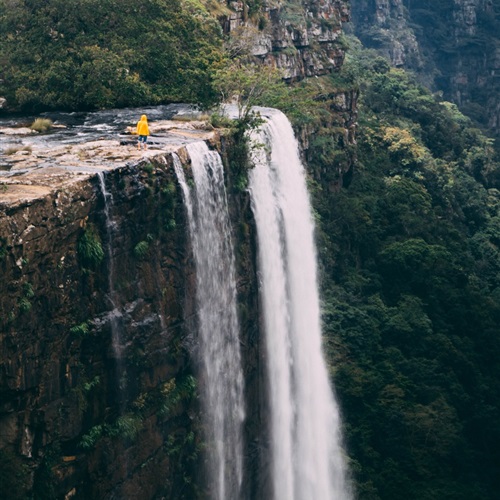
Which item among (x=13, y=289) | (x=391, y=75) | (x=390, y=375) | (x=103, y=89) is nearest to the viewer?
(x=13, y=289)

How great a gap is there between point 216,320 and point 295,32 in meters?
25.0

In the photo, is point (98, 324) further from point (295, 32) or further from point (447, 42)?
point (447, 42)

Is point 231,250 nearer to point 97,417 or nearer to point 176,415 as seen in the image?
point 176,415

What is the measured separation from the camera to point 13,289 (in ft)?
56.0

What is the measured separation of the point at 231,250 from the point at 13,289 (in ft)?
28.9

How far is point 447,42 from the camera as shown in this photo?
104375mm

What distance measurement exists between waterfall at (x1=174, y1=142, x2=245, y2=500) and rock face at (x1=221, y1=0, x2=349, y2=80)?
16.8 meters

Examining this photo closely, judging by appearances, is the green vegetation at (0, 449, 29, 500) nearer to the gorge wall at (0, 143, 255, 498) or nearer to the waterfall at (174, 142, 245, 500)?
the gorge wall at (0, 143, 255, 498)

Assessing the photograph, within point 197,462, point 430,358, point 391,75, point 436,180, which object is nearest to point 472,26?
point 391,75

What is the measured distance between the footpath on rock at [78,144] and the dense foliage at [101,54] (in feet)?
2.93

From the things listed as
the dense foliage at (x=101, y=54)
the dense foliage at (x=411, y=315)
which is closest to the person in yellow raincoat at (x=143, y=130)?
the dense foliage at (x=101, y=54)

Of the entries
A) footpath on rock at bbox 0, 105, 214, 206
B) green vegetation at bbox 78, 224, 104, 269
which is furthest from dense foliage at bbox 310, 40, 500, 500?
green vegetation at bbox 78, 224, 104, 269

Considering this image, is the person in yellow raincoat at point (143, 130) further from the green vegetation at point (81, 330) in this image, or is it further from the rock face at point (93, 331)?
the green vegetation at point (81, 330)

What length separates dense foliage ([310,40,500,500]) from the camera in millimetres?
32250
